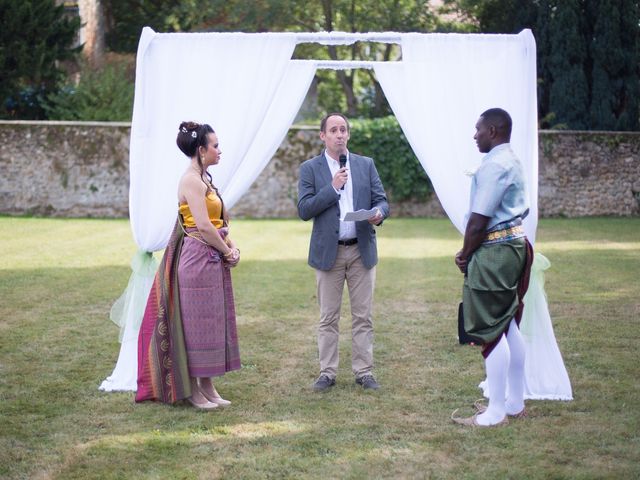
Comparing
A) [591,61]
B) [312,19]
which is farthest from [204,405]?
[312,19]

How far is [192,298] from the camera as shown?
6375 millimetres

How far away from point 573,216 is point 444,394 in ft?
57.9

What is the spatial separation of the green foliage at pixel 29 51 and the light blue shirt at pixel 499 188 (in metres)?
21.2

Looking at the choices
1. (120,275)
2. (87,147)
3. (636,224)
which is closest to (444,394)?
(120,275)

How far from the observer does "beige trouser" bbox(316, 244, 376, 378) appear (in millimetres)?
6832

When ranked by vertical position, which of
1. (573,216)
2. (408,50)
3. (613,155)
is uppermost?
(408,50)

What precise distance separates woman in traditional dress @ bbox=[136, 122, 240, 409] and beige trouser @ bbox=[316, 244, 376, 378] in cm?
77

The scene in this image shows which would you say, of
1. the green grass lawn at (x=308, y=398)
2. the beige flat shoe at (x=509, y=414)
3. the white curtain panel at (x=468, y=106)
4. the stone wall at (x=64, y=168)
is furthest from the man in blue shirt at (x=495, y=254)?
the stone wall at (x=64, y=168)

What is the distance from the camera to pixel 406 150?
22891 millimetres

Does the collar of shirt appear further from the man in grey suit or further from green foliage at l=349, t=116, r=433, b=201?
green foliage at l=349, t=116, r=433, b=201

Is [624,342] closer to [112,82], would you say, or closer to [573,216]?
[573,216]

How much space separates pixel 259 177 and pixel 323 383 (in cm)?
1587

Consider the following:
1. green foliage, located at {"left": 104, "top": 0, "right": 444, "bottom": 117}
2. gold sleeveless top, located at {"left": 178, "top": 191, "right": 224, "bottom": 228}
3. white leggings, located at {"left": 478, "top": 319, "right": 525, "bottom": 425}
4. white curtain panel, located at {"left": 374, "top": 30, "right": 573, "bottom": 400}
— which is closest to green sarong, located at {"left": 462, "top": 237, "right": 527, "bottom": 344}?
white leggings, located at {"left": 478, "top": 319, "right": 525, "bottom": 425}

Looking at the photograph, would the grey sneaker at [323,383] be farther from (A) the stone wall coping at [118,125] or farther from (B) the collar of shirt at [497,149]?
(A) the stone wall coping at [118,125]
